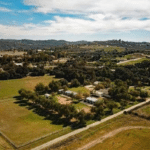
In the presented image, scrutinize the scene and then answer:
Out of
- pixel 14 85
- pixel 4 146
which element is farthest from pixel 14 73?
pixel 4 146

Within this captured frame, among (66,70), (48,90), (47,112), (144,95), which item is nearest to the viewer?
(47,112)

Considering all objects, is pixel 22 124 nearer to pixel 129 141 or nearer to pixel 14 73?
pixel 129 141

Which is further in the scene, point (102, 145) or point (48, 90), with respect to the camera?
point (48, 90)

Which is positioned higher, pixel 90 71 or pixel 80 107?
pixel 90 71

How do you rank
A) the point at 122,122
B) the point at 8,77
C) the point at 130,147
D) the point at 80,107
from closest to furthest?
the point at 130,147
the point at 122,122
the point at 80,107
the point at 8,77

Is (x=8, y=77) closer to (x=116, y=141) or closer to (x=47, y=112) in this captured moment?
(x=47, y=112)

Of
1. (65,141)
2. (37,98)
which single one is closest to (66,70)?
(37,98)

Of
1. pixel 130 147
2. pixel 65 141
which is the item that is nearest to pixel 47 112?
pixel 65 141
